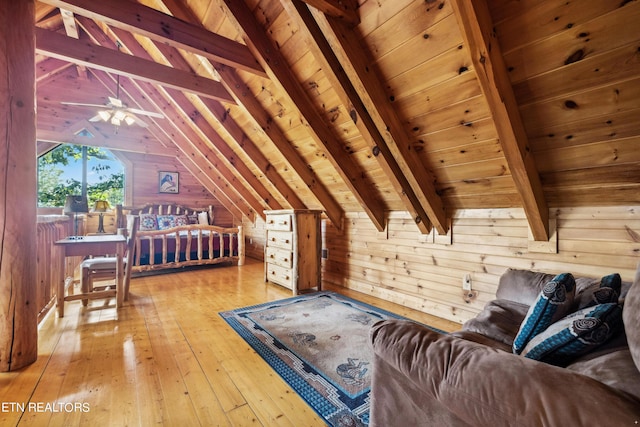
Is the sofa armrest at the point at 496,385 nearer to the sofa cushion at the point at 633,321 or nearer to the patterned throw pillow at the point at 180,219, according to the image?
the sofa cushion at the point at 633,321

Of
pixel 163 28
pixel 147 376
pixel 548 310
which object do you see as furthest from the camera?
pixel 163 28

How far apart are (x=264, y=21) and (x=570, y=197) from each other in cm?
258

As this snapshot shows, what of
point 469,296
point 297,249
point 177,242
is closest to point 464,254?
point 469,296

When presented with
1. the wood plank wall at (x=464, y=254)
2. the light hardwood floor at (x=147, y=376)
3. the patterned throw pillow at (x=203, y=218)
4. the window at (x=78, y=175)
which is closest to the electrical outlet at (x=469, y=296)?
the wood plank wall at (x=464, y=254)

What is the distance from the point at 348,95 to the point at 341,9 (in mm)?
538

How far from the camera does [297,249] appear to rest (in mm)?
3520

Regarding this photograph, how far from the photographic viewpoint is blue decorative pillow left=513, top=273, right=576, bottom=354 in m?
1.08

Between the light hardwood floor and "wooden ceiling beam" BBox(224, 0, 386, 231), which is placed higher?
"wooden ceiling beam" BBox(224, 0, 386, 231)

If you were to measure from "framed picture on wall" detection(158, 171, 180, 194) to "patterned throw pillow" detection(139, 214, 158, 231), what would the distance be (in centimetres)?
91

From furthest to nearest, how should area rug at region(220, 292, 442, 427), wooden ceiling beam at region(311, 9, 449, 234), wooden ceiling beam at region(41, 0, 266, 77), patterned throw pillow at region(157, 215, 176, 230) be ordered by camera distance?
patterned throw pillow at region(157, 215, 176, 230)
wooden ceiling beam at region(41, 0, 266, 77)
wooden ceiling beam at region(311, 9, 449, 234)
area rug at region(220, 292, 442, 427)

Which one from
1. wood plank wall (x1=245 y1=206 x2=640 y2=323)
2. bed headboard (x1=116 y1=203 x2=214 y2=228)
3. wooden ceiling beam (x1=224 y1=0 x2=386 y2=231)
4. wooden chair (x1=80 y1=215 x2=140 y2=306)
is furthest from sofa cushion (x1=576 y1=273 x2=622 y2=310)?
bed headboard (x1=116 y1=203 x2=214 y2=228)

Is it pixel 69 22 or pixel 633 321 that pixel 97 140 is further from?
pixel 633 321

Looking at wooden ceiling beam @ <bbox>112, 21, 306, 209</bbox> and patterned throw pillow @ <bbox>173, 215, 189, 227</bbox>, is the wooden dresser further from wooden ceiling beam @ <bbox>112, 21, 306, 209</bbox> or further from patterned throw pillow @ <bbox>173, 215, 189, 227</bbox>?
patterned throw pillow @ <bbox>173, 215, 189, 227</bbox>

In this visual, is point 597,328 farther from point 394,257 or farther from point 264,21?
point 264,21
